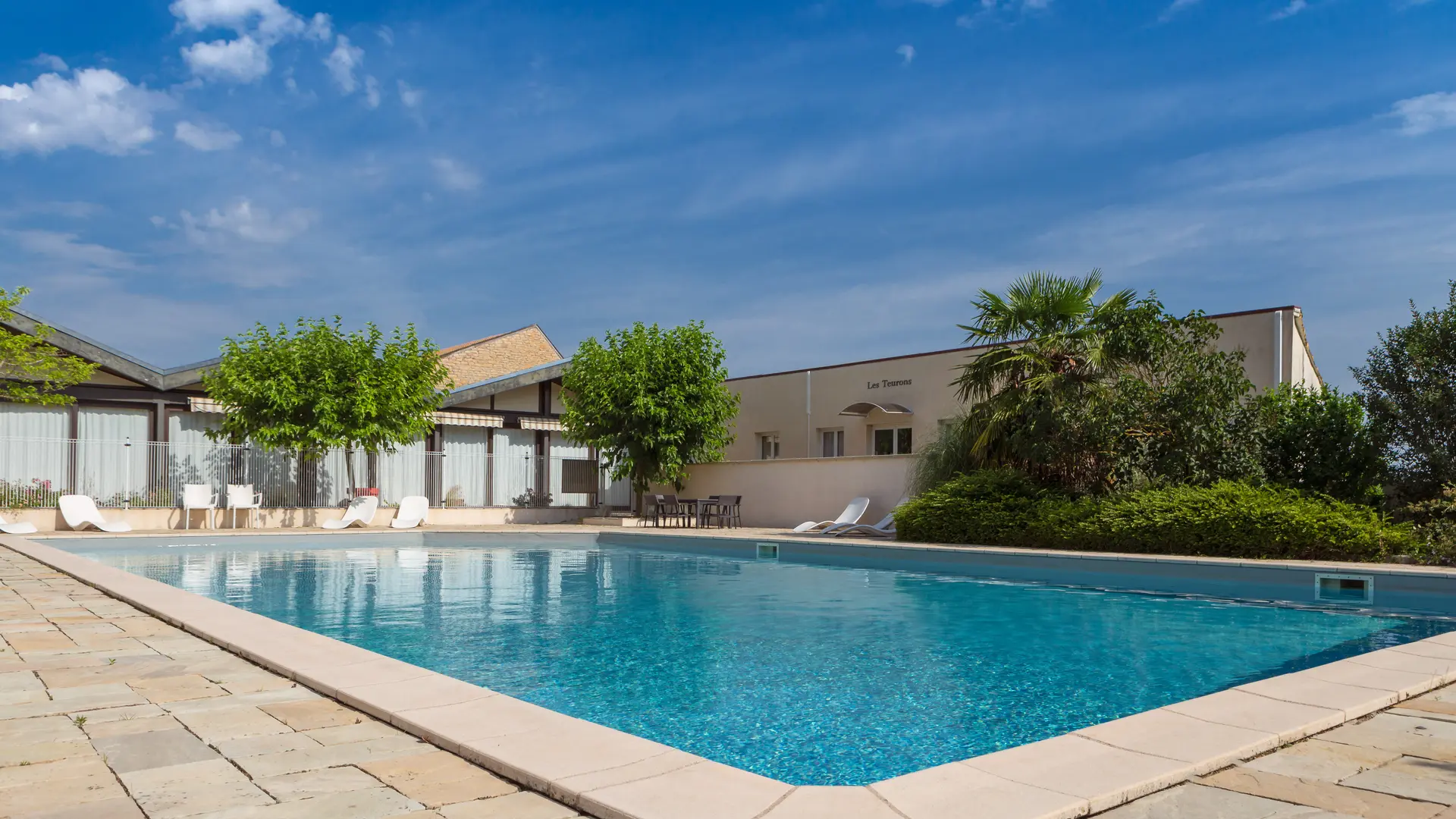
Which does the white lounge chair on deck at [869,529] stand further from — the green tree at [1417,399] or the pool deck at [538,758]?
the pool deck at [538,758]

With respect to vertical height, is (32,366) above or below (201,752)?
above

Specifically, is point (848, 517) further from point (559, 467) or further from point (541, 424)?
point (541, 424)

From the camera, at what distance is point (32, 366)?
17766mm

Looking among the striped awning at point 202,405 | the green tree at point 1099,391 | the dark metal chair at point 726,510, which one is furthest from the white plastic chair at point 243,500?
the green tree at point 1099,391

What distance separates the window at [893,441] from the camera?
23062 mm

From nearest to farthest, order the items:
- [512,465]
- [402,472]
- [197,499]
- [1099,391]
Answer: [1099,391] → [197,499] → [402,472] → [512,465]

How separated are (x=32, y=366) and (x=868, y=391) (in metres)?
17.2

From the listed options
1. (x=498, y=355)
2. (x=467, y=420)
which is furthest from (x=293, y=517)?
(x=498, y=355)

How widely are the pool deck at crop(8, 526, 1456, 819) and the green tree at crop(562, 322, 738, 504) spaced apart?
1616 centimetres

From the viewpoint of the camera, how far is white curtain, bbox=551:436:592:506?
953 inches

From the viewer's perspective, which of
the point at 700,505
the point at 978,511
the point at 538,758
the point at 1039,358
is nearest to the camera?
the point at 538,758

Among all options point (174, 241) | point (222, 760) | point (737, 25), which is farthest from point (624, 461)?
point (222, 760)

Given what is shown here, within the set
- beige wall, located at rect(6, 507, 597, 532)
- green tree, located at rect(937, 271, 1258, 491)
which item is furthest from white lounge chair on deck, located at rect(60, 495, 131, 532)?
green tree, located at rect(937, 271, 1258, 491)

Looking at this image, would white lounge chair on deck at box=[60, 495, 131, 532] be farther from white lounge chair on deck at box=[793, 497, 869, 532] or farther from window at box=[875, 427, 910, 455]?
window at box=[875, 427, 910, 455]
